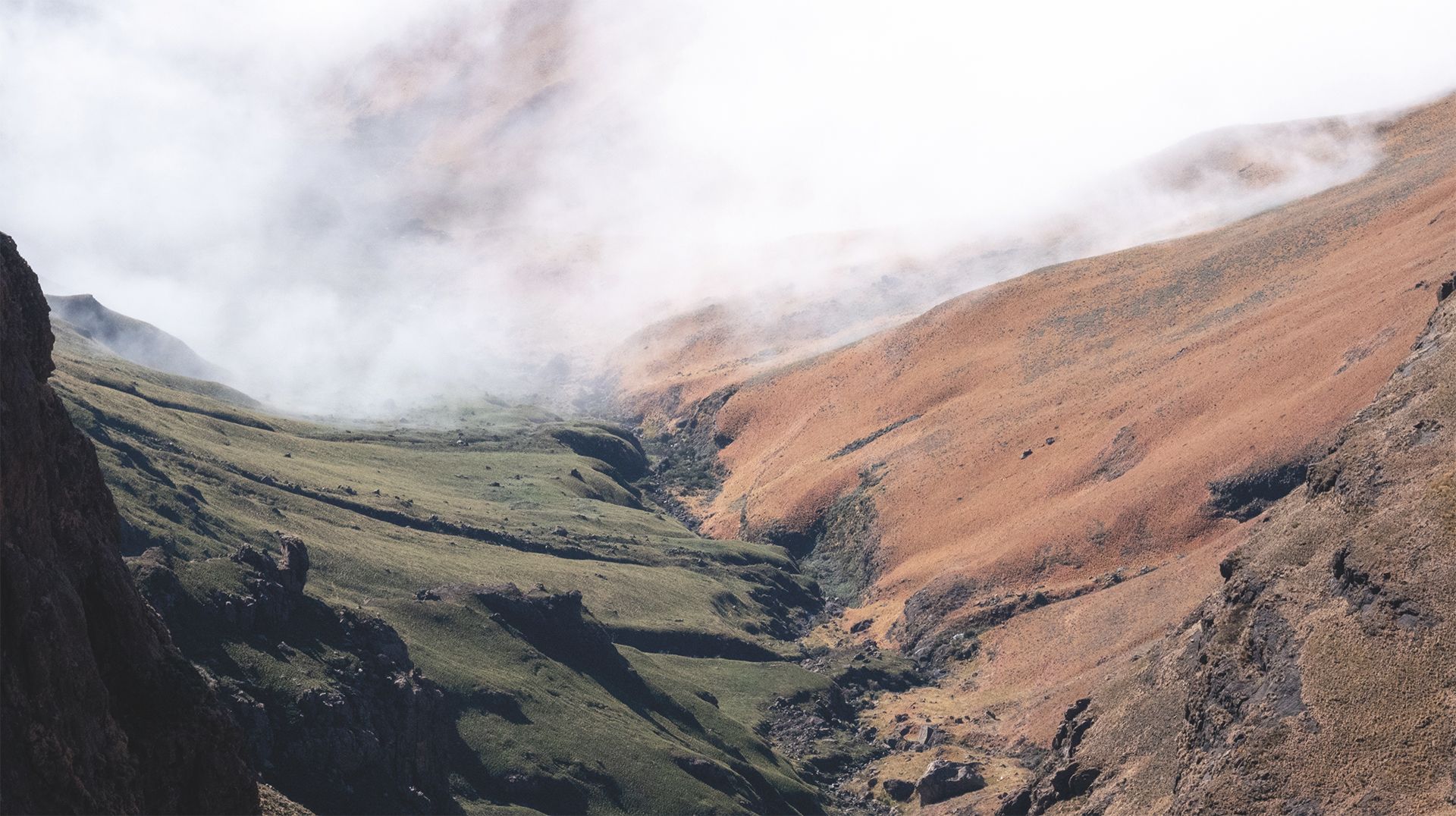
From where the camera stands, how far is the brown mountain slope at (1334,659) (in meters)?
72.6

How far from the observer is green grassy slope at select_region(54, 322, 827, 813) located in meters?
110

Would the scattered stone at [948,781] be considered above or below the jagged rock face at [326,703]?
below

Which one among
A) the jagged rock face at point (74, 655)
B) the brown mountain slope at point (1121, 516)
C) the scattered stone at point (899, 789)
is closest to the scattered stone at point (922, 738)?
the brown mountain slope at point (1121, 516)

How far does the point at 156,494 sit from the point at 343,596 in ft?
70.7

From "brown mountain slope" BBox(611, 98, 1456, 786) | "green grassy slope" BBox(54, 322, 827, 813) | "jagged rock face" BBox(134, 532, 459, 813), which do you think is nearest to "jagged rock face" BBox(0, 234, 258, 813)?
"jagged rock face" BBox(134, 532, 459, 813)

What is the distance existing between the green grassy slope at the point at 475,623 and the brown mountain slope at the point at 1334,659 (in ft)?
144

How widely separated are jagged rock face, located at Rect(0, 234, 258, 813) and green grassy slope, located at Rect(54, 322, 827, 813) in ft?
160

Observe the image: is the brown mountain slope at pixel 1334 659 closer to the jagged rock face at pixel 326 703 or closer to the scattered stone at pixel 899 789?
the scattered stone at pixel 899 789

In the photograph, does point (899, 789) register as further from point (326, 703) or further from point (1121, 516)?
point (326, 703)

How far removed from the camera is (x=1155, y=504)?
167875 millimetres

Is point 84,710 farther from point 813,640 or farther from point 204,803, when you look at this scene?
point 813,640

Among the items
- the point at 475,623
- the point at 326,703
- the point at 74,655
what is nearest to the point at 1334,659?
the point at 74,655

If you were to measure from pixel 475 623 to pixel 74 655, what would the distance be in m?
103

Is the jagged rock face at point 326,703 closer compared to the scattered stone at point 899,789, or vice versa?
the jagged rock face at point 326,703
